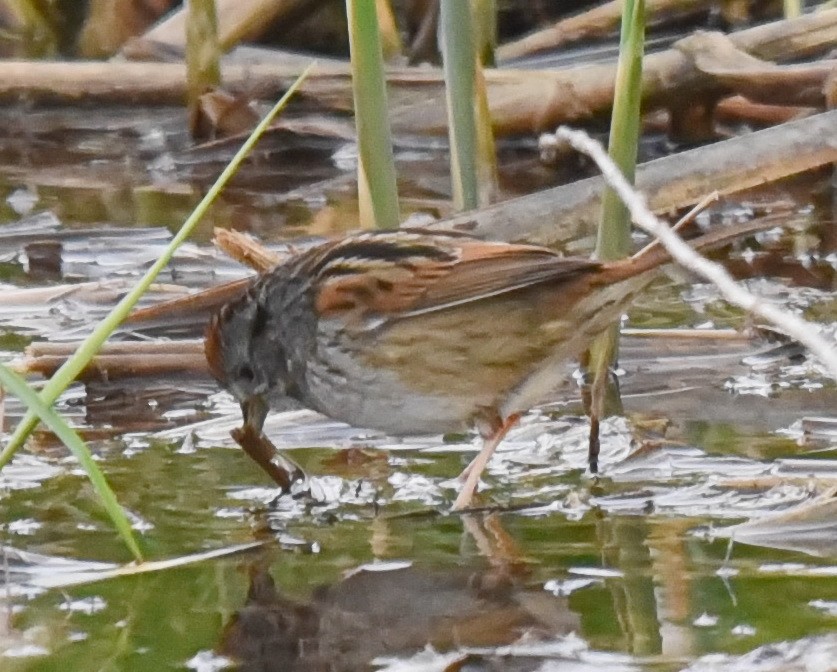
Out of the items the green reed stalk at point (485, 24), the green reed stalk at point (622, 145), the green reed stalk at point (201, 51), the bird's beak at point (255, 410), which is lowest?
the bird's beak at point (255, 410)

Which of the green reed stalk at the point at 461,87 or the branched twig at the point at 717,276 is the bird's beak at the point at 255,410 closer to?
the green reed stalk at the point at 461,87

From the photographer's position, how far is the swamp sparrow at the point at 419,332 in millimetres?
4004

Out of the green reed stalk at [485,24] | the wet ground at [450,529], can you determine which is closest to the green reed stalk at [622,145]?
the wet ground at [450,529]

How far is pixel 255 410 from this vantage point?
4133 mm

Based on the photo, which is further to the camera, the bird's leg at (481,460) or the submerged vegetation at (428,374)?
the bird's leg at (481,460)

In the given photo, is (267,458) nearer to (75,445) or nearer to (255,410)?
(255,410)

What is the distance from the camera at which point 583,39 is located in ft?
26.1

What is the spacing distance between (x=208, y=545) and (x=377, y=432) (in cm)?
105

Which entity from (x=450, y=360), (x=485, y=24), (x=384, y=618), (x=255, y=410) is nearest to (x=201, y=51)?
(x=485, y=24)

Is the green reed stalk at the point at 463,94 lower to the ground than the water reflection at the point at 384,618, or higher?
higher

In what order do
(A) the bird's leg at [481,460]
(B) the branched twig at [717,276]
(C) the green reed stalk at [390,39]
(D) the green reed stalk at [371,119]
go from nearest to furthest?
(B) the branched twig at [717,276]
(A) the bird's leg at [481,460]
(D) the green reed stalk at [371,119]
(C) the green reed stalk at [390,39]

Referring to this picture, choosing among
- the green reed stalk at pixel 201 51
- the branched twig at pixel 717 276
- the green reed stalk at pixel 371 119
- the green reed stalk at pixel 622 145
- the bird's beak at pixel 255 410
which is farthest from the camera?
the green reed stalk at pixel 201 51

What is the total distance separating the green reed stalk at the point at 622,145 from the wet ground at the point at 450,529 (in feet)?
0.48

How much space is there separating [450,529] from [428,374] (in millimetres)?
598
